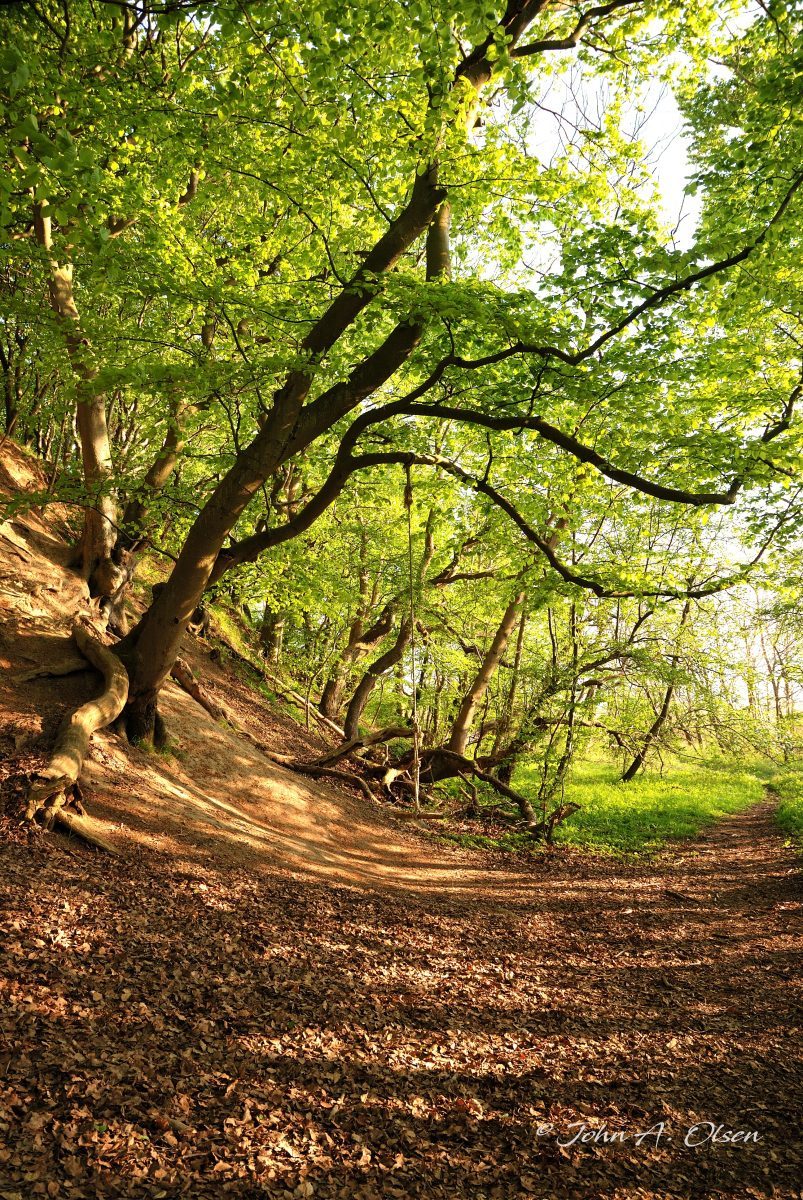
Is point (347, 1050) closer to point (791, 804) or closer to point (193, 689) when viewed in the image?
point (193, 689)

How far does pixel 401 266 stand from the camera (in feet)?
35.8

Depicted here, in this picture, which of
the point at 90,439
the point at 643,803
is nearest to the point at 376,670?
the point at 90,439

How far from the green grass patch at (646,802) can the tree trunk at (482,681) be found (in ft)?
10.3

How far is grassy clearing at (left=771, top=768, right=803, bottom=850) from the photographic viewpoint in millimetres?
14812

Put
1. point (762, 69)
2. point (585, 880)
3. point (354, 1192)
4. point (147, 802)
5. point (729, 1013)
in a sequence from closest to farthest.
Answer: point (354, 1192) → point (729, 1013) → point (147, 802) → point (762, 69) → point (585, 880)

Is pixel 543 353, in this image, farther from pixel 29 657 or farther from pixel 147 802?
pixel 29 657

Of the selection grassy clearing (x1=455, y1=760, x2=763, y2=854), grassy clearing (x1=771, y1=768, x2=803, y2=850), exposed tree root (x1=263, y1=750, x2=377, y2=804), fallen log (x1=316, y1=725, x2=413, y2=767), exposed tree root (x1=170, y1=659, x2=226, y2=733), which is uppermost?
exposed tree root (x1=170, y1=659, x2=226, y2=733)

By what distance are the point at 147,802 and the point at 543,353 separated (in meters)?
6.38

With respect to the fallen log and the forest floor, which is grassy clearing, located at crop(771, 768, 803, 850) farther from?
the fallen log

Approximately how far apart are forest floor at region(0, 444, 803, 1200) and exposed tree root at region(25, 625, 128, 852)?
0.21 metres

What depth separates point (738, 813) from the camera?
769 inches

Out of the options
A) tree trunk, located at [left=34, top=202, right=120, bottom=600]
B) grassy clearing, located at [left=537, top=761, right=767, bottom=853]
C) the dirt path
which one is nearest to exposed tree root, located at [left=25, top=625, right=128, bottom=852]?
the dirt path

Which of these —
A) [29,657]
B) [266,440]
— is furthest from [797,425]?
[29,657]

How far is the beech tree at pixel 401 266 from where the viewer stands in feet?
21.1
